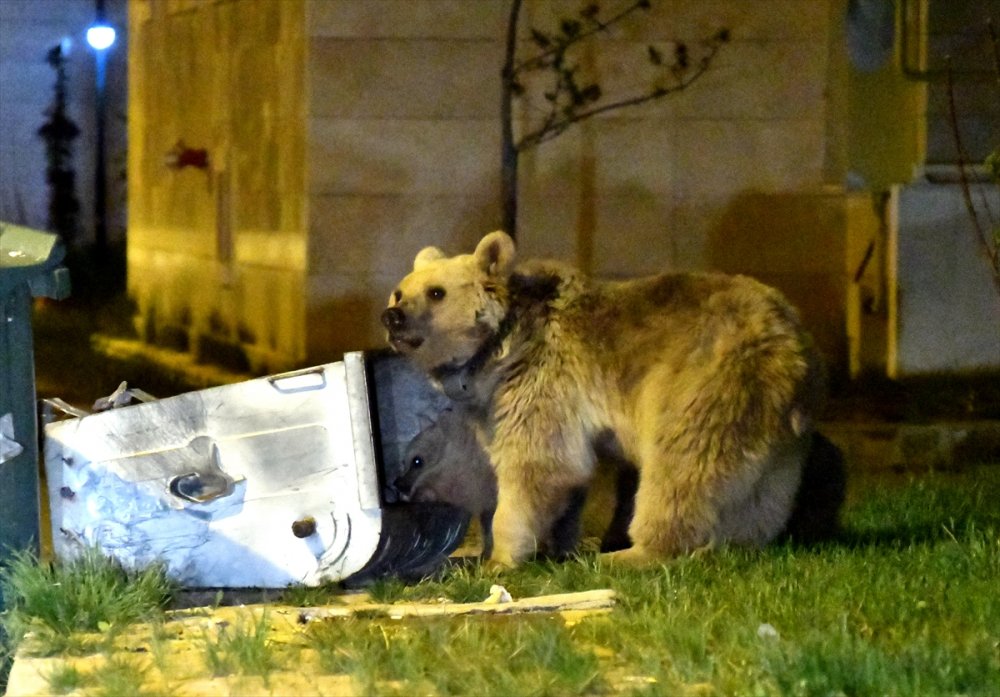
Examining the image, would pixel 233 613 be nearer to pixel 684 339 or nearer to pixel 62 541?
pixel 62 541

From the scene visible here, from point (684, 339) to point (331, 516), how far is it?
152cm

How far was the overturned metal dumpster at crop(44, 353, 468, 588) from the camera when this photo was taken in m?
5.46

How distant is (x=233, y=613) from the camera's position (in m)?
5.08

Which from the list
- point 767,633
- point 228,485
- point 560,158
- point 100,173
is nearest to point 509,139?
point 560,158

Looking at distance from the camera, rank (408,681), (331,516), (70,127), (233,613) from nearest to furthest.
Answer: (408,681) < (233,613) < (331,516) < (70,127)

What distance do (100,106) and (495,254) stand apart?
1444 cm

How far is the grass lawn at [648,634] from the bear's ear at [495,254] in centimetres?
122

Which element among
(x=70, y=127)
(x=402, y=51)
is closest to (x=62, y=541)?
(x=402, y=51)

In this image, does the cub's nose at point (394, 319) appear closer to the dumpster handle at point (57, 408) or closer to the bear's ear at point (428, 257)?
the bear's ear at point (428, 257)

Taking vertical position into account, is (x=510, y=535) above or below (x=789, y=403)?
below

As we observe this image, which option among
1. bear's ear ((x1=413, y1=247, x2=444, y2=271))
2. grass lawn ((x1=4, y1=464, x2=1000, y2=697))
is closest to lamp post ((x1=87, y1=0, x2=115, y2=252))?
bear's ear ((x1=413, y1=247, x2=444, y2=271))

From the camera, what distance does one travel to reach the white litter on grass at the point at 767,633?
14.7 feet

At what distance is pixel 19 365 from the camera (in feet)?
17.3

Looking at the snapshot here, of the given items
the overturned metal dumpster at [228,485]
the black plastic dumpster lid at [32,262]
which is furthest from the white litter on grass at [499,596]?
the black plastic dumpster lid at [32,262]
